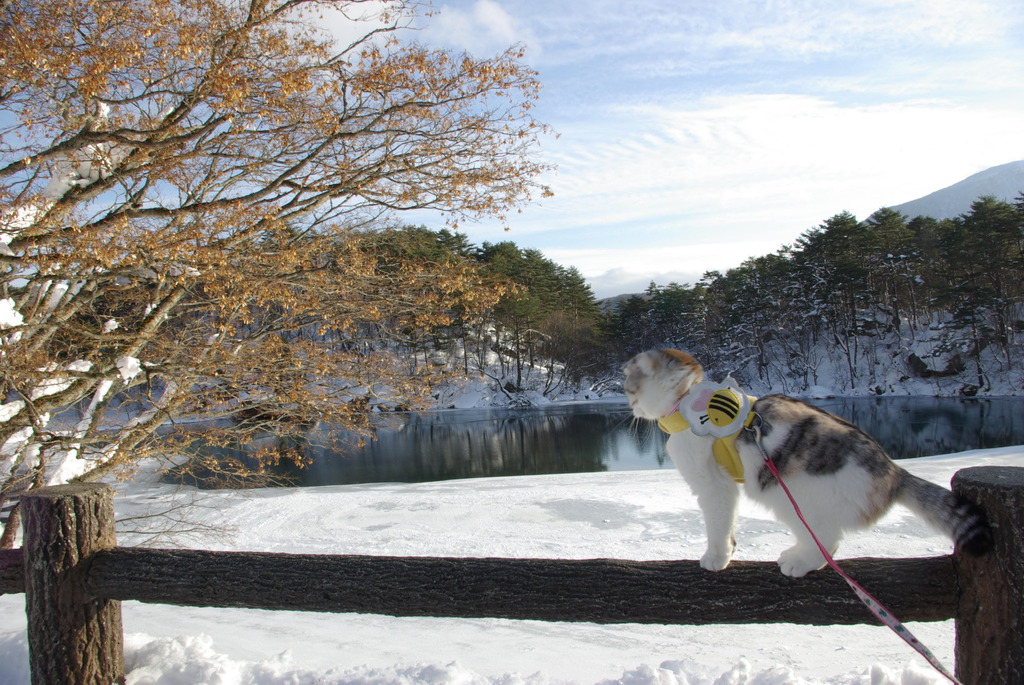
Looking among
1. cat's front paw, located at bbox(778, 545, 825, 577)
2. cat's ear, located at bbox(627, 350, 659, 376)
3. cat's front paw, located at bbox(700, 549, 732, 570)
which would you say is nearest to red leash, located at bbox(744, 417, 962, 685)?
cat's front paw, located at bbox(778, 545, 825, 577)

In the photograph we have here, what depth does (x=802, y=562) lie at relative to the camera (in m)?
1.86

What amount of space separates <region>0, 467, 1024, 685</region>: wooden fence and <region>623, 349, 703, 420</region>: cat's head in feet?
1.91

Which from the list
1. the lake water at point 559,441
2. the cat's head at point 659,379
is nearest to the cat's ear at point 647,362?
the cat's head at point 659,379

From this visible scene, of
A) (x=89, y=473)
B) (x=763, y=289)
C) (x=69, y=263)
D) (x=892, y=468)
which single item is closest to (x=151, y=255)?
(x=69, y=263)

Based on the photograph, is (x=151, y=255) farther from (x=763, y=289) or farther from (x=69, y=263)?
(x=763, y=289)

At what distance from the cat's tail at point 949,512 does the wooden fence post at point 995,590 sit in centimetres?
3

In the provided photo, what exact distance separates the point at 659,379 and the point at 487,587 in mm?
996

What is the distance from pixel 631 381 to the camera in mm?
2365

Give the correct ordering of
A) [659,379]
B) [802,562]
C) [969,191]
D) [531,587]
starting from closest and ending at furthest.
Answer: [802,562], [531,587], [659,379], [969,191]

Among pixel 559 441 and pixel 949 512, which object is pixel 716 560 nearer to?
pixel 949 512

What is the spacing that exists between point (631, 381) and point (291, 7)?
4856mm

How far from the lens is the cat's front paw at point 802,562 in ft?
6.09

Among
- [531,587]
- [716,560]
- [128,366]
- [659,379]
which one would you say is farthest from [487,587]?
[128,366]

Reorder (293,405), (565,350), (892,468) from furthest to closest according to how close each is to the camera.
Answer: (565,350) → (293,405) → (892,468)
